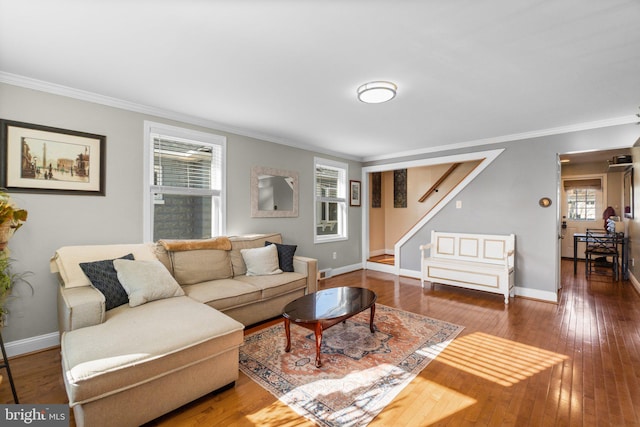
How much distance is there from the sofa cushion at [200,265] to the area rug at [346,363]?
32.5 inches

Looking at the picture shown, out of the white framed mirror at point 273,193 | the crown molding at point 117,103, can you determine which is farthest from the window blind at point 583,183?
the crown molding at point 117,103

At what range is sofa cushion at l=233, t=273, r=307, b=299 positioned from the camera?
312 centimetres

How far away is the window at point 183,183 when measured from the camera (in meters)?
3.22

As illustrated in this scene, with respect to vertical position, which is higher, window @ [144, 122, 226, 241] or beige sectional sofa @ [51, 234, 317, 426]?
window @ [144, 122, 226, 241]

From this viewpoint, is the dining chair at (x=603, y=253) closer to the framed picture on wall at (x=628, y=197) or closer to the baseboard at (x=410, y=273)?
the framed picture on wall at (x=628, y=197)

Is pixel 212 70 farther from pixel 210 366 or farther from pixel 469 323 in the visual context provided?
pixel 469 323

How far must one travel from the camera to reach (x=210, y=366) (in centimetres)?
188

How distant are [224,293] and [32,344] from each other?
170 cm

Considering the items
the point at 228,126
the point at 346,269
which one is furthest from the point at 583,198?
the point at 228,126

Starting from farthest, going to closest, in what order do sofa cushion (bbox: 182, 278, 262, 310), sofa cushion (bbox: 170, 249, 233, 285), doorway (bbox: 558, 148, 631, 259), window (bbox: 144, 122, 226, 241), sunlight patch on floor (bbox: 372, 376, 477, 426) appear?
1. doorway (bbox: 558, 148, 631, 259)
2. window (bbox: 144, 122, 226, 241)
3. sofa cushion (bbox: 170, 249, 233, 285)
4. sofa cushion (bbox: 182, 278, 262, 310)
5. sunlight patch on floor (bbox: 372, 376, 477, 426)

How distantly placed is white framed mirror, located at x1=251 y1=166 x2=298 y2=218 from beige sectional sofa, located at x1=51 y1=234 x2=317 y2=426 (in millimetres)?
1104

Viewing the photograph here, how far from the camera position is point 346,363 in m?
2.33

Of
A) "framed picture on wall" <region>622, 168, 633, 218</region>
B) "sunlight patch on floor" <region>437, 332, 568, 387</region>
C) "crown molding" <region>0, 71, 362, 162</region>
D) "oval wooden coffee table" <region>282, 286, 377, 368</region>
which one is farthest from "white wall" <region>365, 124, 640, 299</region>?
"crown molding" <region>0, 71, 362, 162</region>

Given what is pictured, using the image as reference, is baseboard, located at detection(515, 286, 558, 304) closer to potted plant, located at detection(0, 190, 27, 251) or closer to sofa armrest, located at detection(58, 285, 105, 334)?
sofa armrest, located at detection(58, 285, 105, 334)
